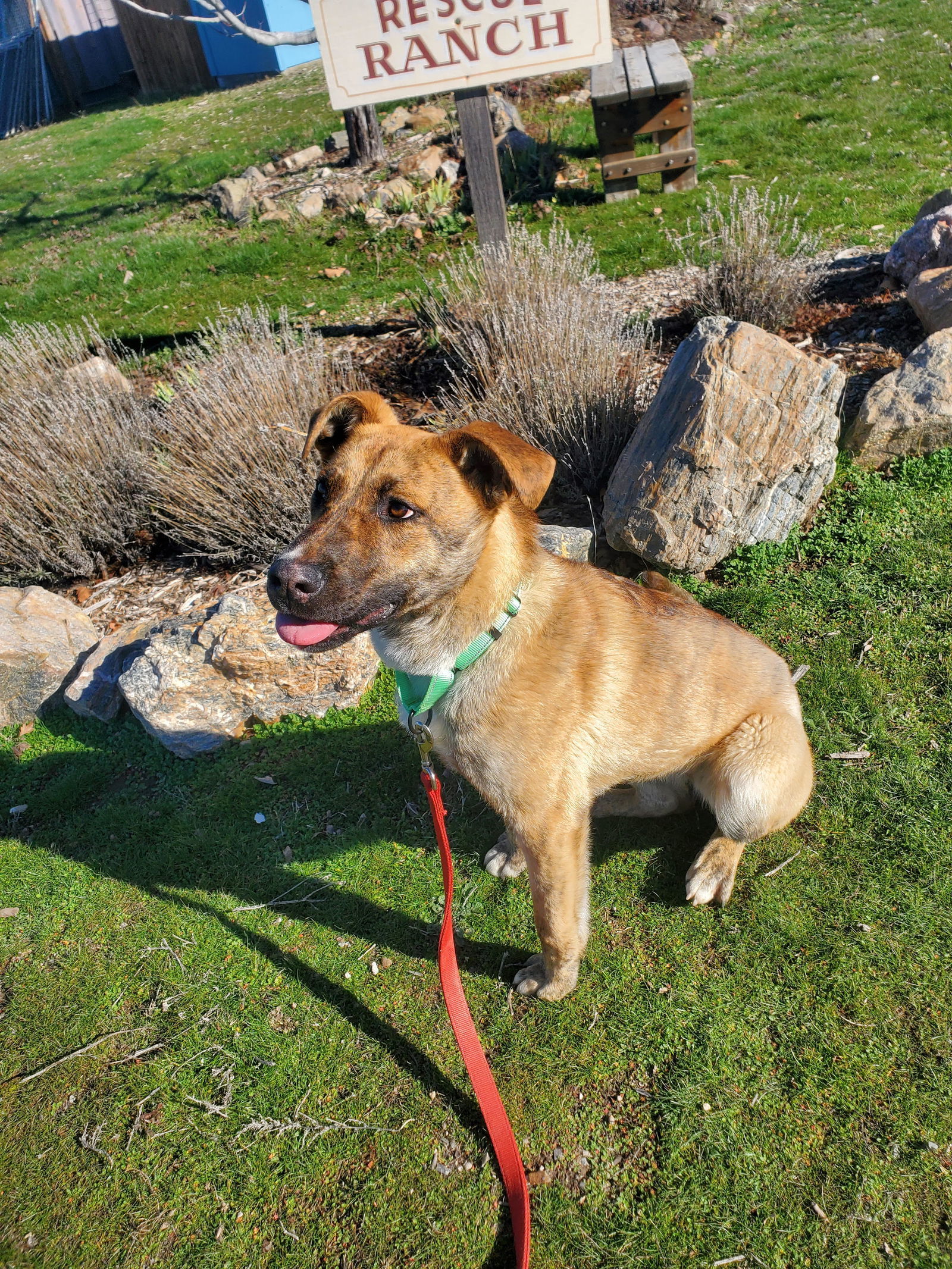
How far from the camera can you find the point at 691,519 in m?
4.74

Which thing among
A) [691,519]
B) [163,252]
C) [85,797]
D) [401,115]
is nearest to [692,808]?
[691,519]

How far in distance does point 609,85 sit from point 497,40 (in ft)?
16.3

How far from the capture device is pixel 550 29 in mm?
5715

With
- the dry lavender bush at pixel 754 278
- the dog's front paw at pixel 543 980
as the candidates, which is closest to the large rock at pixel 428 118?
the dry lavender bush at pixel 754 278

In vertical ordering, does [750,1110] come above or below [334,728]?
below

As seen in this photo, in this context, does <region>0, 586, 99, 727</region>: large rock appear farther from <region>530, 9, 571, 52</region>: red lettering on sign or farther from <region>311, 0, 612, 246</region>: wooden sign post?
<region>530, 9, 571, 52</region>: red lettering on sign

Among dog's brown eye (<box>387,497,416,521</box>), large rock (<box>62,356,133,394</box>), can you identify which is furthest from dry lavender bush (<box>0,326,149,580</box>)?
dog's brown eye (<box>387,497,416,521</box>)

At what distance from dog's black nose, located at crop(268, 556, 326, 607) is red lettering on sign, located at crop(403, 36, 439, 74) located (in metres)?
5.48

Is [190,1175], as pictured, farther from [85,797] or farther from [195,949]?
[85,797]

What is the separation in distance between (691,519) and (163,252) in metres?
10.5

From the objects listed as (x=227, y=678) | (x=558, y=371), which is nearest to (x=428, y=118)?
(x=558, y=371)

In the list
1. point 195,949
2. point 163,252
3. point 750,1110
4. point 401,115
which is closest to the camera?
point 750,1110

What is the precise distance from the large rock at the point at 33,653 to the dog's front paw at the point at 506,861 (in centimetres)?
323

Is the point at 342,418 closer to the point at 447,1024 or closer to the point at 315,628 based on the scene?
the point at 315,628
